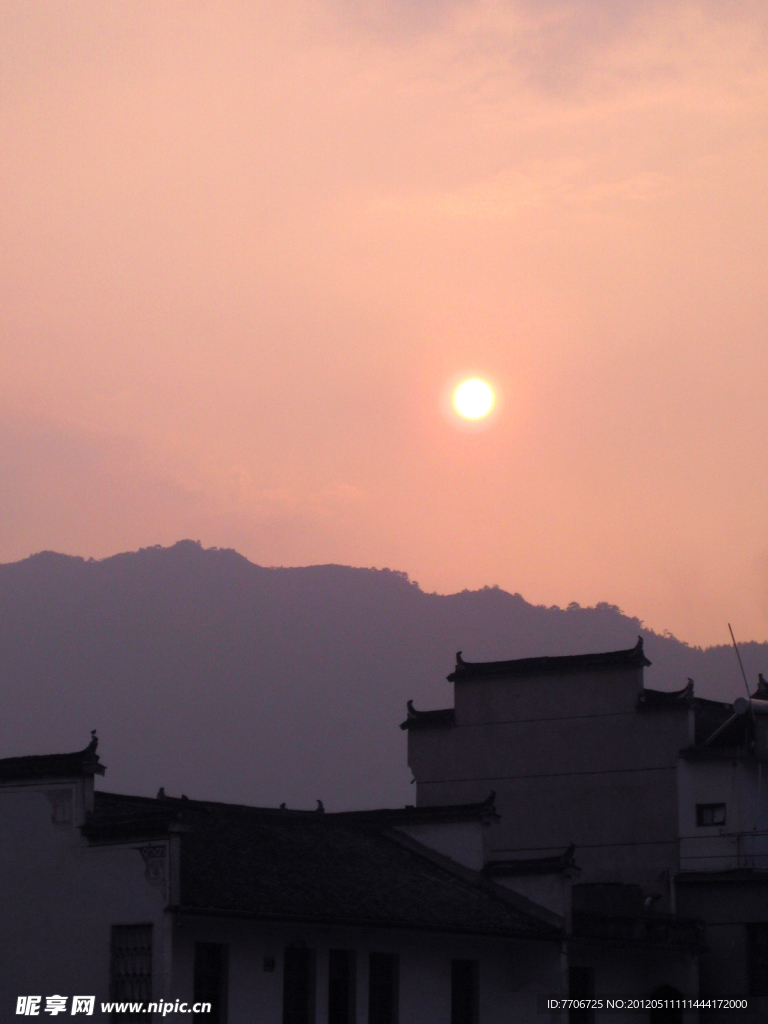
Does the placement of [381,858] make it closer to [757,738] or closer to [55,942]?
[55,942]

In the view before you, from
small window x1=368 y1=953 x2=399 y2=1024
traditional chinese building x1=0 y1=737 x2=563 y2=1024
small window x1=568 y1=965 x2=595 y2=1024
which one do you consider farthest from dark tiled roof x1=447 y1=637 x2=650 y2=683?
small window x1=368 y1=953 x2=399 y2=1024

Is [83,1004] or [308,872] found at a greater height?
[308,872]

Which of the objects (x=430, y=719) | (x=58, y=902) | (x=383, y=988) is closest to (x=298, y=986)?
A: (x=383, y=988)

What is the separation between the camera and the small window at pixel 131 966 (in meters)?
26.8

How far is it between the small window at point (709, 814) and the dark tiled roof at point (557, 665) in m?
4.25

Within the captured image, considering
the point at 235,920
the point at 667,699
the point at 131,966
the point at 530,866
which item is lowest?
the point at 131,966

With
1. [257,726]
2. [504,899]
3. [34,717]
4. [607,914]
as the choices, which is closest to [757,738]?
[607,914]

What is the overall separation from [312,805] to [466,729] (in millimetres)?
129787

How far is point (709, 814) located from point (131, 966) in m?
20.0

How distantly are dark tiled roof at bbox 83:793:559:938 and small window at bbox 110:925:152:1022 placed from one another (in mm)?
1049

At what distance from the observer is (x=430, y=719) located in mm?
46688

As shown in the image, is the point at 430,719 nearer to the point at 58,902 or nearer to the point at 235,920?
the point at 235,920

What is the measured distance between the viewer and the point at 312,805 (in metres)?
172

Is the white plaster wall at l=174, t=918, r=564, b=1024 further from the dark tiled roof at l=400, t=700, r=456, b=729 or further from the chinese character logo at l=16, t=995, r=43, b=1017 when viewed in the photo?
the dark tiled roof at l=400, t=700, r=456, b=729
